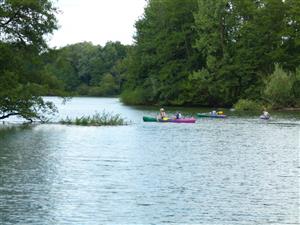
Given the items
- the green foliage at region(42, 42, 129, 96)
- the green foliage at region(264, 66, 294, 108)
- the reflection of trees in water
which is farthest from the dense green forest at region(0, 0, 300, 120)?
the green foliage at region(42, 42, 129, 96)

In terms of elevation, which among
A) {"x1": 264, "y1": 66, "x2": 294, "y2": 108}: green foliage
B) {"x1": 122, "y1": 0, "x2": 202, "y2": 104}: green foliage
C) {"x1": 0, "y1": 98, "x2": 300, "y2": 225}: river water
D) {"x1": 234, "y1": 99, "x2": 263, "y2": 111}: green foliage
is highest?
{"x1": 122, "y1": 0, "x2": 202, "y2": 104}: green foliage

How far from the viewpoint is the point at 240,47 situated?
93.4m

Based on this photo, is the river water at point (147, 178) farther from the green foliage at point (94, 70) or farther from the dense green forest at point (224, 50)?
the green foliage at point (94, 70)

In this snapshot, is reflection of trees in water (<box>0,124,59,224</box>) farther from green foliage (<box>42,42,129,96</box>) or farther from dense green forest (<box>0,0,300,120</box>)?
green foliage (<box>42,42,129,96</box>)

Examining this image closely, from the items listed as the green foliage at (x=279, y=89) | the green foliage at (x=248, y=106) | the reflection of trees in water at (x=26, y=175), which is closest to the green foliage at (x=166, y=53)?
the green foliage at (x=248, y=106)

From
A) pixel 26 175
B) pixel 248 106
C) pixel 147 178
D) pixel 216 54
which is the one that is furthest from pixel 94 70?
pixel 147 178

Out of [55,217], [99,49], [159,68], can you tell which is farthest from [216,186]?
[99,49]

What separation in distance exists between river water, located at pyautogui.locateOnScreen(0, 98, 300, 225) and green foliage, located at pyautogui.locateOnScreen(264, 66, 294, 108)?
3573 centimetres

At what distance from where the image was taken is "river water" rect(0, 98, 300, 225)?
20547 mm

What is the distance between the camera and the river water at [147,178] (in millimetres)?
20547

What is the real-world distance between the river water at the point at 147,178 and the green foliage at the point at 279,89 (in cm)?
3573

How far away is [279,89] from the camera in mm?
82938

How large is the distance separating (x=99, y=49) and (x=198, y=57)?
8077 centimetres

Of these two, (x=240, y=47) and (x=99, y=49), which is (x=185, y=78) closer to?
(x=240, y=47)
